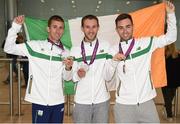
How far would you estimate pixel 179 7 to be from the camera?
1288 centimetres

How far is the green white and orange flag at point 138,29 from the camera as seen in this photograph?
12.4ft

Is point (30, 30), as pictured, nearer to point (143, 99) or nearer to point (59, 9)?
point (143, 99)

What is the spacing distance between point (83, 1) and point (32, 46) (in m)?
9.49

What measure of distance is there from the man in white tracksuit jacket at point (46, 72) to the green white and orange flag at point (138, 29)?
0.48m

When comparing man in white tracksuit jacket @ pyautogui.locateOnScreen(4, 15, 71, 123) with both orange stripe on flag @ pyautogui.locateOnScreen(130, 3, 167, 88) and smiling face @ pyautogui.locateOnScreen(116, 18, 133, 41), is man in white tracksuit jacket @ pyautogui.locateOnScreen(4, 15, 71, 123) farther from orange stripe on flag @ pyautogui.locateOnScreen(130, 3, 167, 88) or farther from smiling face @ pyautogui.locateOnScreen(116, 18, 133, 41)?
orange stripe on flag @ pyautogui.locateOnScreen(130, 3, 167, 88)

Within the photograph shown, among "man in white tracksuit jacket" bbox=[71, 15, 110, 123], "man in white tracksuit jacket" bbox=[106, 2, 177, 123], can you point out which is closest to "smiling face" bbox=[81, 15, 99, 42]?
"man in white tracksuit jacket" bbox=[71, 15, 110, 123]

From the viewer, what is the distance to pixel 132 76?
3.26m

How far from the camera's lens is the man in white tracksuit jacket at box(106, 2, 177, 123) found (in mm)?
3244

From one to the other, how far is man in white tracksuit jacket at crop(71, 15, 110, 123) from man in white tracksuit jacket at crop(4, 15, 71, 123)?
175mm

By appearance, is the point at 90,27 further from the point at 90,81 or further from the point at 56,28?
the point at 90,81

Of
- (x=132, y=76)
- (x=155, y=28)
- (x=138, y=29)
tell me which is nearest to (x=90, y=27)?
(x=132, y=76)

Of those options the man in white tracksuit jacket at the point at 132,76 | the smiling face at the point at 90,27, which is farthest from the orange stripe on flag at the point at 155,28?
the smiling face at the point at 90,27

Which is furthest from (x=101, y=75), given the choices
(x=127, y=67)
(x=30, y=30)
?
(x=30, y=30)

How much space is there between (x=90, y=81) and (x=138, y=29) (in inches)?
37.2
